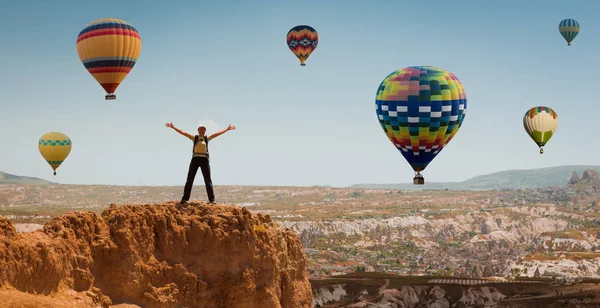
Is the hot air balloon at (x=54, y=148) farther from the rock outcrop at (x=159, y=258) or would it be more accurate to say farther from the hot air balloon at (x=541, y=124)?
the rock outcrop at (x=159, y=258)

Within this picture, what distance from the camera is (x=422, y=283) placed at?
422 ft

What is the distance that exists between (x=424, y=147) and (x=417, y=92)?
488cm

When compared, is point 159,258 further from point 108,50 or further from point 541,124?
point 541,124

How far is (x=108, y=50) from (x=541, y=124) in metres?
74.2

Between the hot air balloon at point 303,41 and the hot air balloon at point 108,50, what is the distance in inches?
2298

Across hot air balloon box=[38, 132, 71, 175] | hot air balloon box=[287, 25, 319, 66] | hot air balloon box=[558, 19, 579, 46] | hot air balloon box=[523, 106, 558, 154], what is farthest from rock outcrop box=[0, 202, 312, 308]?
hot air balloon box=[558, 19, 579, 46]

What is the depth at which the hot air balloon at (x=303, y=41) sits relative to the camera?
12531 cm

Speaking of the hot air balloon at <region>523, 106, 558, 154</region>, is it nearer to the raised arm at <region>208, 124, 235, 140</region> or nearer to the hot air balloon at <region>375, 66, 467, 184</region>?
the hot air balloon at <region>375, 66, 467, 184</region>

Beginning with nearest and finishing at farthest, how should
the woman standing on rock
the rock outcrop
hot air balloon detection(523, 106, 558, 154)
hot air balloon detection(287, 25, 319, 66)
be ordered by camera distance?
the rock outcrop
the woman standing on rock
hot air balloon detection(523, 106, 558, 154)
hot air balloon detection(287, 25, 319, 66)

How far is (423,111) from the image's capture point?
67250 mm

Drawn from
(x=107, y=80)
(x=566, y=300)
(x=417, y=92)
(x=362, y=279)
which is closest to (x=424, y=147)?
(x=417, y=92)

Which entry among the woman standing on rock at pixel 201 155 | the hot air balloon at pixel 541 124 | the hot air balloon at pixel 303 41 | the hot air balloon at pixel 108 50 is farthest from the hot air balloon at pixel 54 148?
the woman standing on rock at pixel 201 155

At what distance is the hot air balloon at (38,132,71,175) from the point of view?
103062mm

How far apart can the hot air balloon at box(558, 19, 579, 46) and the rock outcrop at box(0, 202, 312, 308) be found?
118957 millimetres
